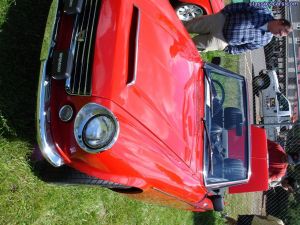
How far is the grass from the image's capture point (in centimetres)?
407

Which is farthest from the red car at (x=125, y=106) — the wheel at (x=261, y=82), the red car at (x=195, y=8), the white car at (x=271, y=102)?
the wheel at (x=261, y=82)

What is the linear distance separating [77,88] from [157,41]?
0.94m

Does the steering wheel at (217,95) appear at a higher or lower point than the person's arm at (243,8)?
lower

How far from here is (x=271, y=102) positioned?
1137 centimetres

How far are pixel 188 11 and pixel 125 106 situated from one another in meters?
3.69

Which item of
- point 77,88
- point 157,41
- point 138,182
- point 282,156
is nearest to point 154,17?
point 157,41

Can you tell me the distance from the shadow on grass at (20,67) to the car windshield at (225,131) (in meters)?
1.74

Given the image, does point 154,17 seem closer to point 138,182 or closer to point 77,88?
point 77,88

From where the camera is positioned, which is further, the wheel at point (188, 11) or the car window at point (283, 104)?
the car window at point (283, 104)

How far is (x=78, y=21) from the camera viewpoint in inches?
139

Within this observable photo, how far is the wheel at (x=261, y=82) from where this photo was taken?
11.6 m

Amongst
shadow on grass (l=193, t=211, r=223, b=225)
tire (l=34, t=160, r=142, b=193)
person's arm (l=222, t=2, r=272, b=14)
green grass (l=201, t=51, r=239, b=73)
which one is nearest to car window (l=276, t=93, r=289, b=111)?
green grass (l=201, t=51, r=239, b=73)

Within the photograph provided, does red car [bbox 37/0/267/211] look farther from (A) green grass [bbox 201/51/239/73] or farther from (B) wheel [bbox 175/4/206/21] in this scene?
(A) green grass [bbox 201/51/239/73]

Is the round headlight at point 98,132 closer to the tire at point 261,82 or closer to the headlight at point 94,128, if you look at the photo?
the headlight at point 94,128
